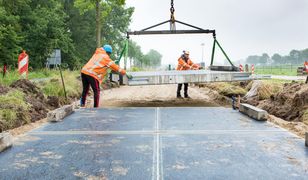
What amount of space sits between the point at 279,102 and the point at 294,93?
56cm

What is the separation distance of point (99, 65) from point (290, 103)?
5035 mm

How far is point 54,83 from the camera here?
37.7ft

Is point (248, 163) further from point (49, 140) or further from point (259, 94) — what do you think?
point (259, 94)

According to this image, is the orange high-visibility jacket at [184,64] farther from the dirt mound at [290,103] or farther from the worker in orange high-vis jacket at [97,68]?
the worker in orange high-vis jacket at [97,68]

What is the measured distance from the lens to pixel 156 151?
3160 mm

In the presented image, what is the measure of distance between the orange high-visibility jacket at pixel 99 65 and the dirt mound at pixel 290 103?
4.19m

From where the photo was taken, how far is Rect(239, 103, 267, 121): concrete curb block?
4879 mm

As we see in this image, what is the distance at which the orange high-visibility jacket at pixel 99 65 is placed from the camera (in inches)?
309

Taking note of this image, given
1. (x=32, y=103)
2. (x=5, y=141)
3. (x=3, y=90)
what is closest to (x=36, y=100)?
(x=32, y=103)

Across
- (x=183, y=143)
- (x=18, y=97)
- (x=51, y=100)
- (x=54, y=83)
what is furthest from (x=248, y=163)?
(x=54, y=83)

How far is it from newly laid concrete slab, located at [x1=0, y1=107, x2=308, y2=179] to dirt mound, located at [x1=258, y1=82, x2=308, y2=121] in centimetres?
350

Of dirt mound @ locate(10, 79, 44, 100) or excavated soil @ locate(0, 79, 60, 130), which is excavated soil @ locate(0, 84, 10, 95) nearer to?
excavated soil @ locate(0, 79, 60, 130)

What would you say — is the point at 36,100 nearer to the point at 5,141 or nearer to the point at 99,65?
the point at 99,65

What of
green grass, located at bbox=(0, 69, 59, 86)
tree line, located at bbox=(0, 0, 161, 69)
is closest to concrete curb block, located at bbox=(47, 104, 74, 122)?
green grass, located at bbox=(0, 69, 59, 86)
